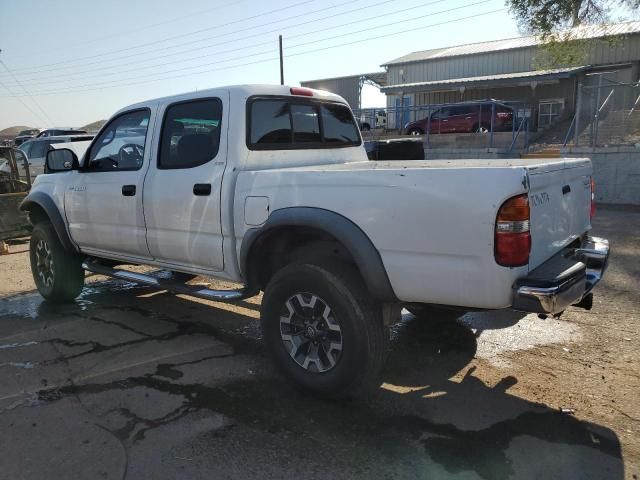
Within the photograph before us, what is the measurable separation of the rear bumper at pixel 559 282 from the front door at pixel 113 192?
327 centimetres

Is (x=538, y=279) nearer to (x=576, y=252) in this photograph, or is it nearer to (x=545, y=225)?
(x=545, y=225)

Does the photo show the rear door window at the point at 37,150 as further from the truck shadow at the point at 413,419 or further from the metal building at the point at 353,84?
the metal building at the point at 353,84

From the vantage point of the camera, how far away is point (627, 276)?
20.1ft

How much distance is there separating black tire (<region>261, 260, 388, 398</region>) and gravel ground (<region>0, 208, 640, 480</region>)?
206mm

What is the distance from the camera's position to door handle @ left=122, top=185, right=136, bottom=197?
4590 mm

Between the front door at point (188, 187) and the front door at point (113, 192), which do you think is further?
the front door at point (113, 192)

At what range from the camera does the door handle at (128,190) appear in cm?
459

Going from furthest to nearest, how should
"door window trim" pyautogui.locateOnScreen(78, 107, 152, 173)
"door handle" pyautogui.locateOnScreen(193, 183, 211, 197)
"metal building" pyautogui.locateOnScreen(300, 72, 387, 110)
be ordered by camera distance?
"metal building" pyautogui.locateOnScreen(300, 72, 387, 110) → "door window trim" pyautogui.locateOnScreen(78, 107, 152, 173) → "door handle" pyautogui.locateOnScreen(193, 183, 211, 197)

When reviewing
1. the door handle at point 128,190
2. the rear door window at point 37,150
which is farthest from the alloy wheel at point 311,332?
the rear door window at point 37,150

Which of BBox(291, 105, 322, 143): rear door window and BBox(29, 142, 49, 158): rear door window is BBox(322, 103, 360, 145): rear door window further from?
BBox(29, 142, 49, 158): rear door window

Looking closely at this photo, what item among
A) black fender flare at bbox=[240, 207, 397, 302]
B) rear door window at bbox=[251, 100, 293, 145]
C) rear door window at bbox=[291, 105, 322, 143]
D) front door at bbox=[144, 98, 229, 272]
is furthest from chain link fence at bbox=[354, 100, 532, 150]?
black fender flare at bbox=[240, 207, 397, 302]

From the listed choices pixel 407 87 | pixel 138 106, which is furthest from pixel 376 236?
pixel 407 87

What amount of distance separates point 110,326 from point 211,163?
2165 millimetres

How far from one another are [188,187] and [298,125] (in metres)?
1.09
